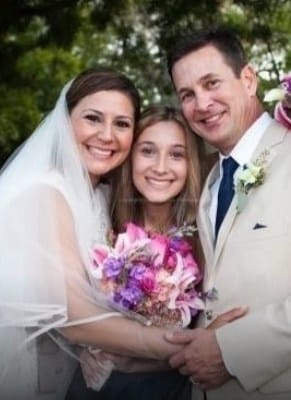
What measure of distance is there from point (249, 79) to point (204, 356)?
4.03 feet

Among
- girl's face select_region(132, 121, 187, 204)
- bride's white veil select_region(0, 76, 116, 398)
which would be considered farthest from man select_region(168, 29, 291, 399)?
bride's white veil select_region(0, 76, 116, 398)

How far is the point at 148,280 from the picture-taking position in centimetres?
329

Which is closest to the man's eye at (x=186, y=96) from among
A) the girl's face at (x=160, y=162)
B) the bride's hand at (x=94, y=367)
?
the girl's face at (x=160, y=162)

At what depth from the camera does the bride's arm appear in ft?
10.7

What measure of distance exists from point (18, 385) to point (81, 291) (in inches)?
19.6

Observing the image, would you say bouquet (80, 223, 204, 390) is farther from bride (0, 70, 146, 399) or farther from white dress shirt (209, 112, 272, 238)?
white dress shirt (209, 112, 272, 238)

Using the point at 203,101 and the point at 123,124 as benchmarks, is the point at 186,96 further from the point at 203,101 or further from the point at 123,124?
the point at 123,124

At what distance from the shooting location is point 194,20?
21.6ft

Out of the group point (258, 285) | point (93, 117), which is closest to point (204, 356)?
point (258, 285)

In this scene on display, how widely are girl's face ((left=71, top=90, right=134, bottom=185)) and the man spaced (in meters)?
0.27

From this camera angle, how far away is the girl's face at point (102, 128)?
3.57 m

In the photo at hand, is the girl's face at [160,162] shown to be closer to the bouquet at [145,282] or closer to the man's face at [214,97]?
the man's face at [214,97]

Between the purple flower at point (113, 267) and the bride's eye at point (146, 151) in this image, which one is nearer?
the purple flower at point (113, 267)

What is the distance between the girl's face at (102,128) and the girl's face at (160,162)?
0.08 metres
